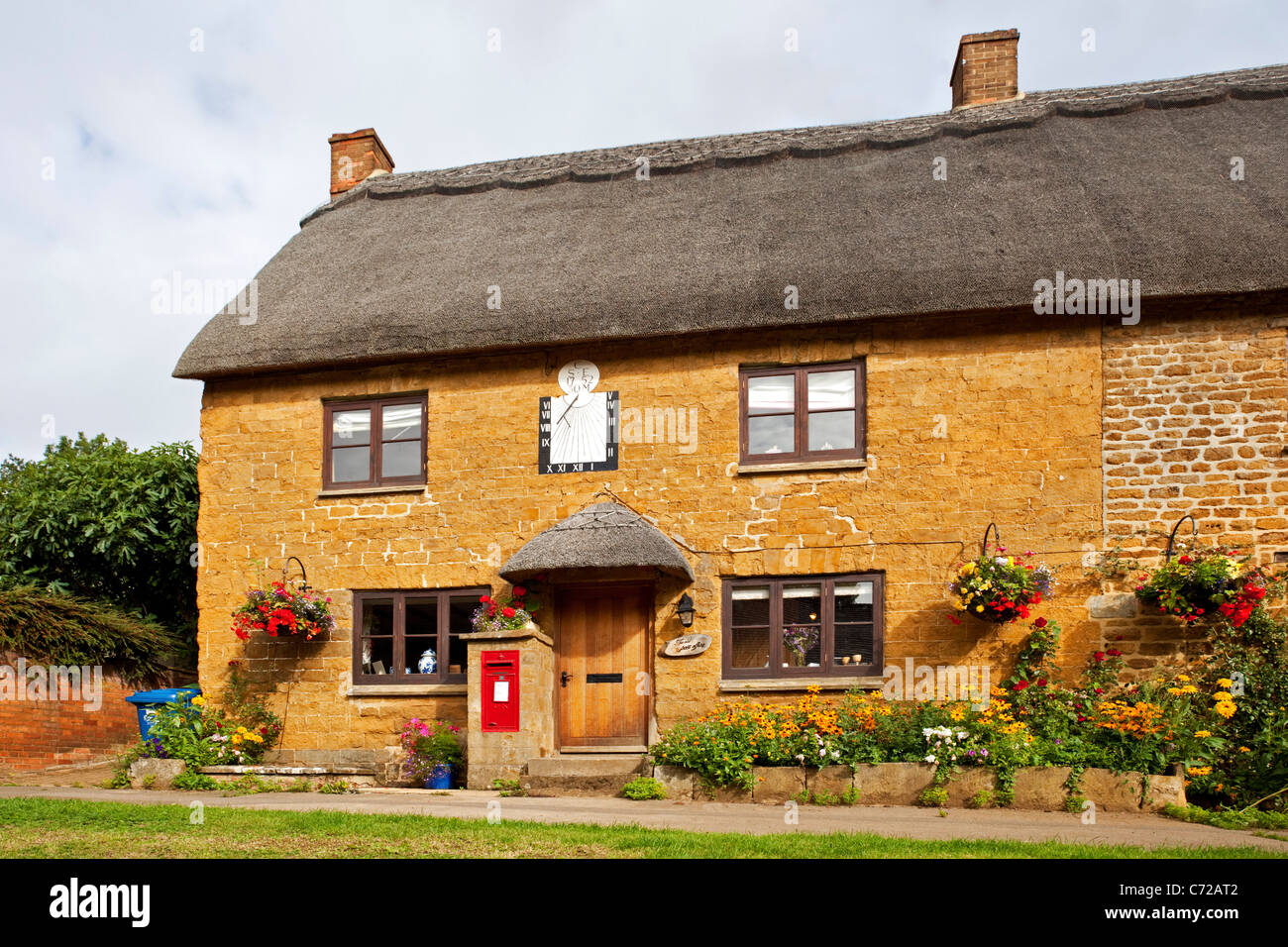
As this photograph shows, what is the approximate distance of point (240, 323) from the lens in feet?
46.0

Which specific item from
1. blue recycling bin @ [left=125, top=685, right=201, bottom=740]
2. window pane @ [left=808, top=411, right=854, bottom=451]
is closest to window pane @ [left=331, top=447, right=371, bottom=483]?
blue recycling bin @ [left=125, top=685, right=201, bottom=740]

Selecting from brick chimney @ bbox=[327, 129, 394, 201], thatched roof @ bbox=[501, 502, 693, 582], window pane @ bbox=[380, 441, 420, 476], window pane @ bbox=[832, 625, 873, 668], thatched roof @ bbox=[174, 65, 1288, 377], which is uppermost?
brick chimney @ bbox=[327, 129, 394, 201]

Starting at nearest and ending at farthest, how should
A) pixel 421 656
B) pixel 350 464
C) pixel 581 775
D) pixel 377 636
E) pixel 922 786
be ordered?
pixel 922 786 < pixel 581 775 < pixel 421 656 < pixel 377 636 < pixel 350 464

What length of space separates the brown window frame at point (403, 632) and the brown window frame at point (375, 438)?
1293 mm

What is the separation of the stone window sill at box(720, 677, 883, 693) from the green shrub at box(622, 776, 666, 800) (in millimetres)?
1720

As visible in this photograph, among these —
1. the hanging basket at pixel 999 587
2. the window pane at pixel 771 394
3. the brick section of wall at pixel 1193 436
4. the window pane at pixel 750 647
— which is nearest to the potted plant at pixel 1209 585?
the brick section of wall at pixel 1193 436

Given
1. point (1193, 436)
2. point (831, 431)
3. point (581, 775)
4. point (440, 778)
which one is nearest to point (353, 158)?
point (831, 431)

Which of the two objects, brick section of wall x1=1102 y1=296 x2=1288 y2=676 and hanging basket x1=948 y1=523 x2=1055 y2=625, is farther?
brick section of wall x1=1102 y1=296 x2=1288 y2=676

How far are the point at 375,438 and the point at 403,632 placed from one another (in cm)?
238

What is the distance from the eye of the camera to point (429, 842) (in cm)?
726

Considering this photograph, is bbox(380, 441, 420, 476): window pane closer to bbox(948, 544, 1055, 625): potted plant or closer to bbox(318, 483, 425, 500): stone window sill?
bbox(318, 483, 425, 500): stone window sill

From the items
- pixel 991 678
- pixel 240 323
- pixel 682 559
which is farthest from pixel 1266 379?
pixel 240 323

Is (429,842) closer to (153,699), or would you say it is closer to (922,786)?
(922,786)

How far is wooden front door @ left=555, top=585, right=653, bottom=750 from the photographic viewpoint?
12453 mm
